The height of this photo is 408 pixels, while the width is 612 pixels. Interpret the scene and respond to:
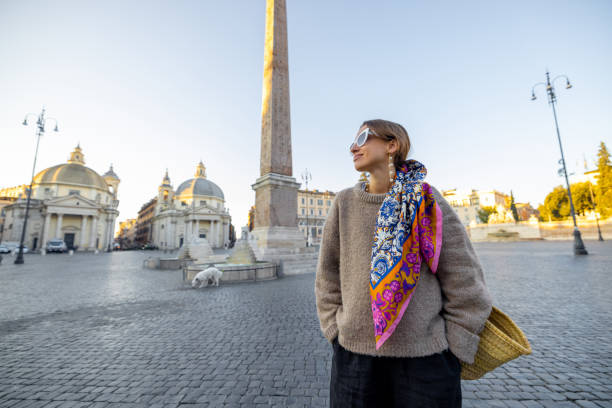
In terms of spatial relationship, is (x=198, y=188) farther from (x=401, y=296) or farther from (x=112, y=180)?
(x=401, y=296)

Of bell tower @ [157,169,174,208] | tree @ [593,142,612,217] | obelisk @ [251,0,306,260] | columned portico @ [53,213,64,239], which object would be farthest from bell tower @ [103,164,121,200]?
tree @ [593,142,612,217]

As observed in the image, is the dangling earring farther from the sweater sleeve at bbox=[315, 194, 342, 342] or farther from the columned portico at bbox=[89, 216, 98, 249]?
the columned portico at bbox=[89, 216, 98, 249]

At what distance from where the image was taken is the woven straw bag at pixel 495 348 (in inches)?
42.8

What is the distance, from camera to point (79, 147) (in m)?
58.5

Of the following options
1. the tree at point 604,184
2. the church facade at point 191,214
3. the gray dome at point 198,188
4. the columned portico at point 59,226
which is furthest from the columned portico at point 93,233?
the tree at point 604,184

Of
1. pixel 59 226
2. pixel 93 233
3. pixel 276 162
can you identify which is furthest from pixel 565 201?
pixel 59 226

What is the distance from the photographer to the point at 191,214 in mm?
57219

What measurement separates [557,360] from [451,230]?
3.44 metres

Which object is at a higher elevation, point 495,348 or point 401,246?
point 401,246

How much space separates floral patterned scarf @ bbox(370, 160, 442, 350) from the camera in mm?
1156

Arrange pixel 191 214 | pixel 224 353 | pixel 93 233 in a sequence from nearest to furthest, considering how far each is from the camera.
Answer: pixel 224 353
pixel 93 233
pixel 191 214

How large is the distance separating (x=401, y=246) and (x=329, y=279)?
1.51 feet

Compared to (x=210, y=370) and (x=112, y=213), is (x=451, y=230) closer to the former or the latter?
(x=210, y=370)

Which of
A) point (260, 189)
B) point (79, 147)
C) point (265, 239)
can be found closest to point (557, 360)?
point (265, 239)
